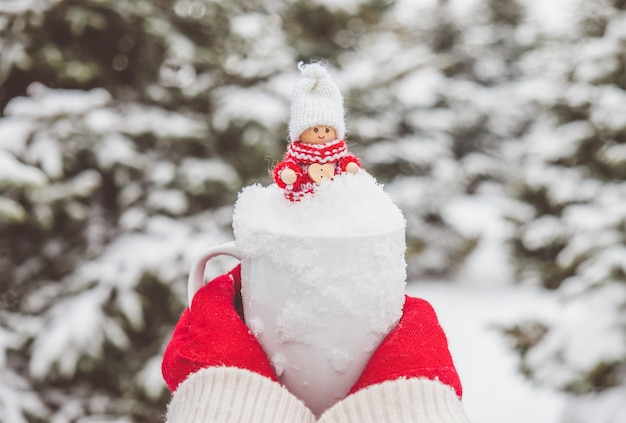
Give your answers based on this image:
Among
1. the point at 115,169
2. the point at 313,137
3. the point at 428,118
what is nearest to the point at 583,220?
the point at 115,169

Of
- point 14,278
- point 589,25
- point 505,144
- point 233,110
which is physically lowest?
point 14,278

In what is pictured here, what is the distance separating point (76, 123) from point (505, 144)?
14.8 feet

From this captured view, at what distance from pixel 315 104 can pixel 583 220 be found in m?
2.06

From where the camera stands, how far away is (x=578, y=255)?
80.4 inches

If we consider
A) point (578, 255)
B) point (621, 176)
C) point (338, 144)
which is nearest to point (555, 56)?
point (621, 176)

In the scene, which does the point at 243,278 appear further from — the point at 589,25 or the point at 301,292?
the point at 589,25

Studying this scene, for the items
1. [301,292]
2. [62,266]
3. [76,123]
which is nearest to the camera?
[301,292]

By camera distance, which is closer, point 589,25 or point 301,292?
point 301,292

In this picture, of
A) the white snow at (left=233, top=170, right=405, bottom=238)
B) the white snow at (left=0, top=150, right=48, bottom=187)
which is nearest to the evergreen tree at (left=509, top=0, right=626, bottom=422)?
the white snow at (left=233, top=170, right=405, bottom=238)

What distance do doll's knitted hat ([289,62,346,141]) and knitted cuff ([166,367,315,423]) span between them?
0.86 ft

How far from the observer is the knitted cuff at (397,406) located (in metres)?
0.59

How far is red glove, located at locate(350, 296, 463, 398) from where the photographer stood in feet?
2.01

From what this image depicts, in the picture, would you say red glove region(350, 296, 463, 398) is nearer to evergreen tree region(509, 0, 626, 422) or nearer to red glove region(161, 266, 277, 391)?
red glove region(161, 266, 277, 391)

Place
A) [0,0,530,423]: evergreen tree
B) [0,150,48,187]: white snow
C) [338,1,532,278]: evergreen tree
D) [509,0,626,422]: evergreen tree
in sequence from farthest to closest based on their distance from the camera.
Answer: [338,1,532,278]: evergreen tree, [509,0,626,422]: evergreen tree, [0,0,530,423]: evergreen tree, [0,150,48,187]: white snow
